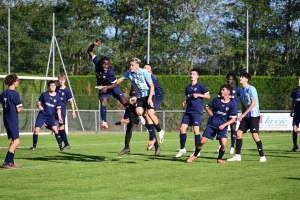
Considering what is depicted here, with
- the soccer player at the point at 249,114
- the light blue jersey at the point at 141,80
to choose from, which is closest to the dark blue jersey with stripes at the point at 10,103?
the light blue jersey at the point at 141,80

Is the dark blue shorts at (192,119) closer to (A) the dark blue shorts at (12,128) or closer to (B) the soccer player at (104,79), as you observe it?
(B) the soccer player at (104,79)

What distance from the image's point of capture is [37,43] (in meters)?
38.5

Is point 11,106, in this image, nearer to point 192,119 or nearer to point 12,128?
point 12,128

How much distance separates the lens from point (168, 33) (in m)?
41.6

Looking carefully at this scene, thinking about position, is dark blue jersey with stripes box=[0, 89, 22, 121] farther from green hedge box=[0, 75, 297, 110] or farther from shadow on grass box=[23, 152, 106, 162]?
green hedge box=[0, 75, 297, 110]

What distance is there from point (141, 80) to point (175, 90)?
2417 cm

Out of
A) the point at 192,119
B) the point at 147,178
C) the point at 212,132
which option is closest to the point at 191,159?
the point at 212,132

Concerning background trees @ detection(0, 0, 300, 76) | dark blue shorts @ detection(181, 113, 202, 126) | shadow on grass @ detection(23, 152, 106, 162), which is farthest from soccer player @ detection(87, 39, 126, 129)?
background trees @ detection(0, 0, 300, 76)

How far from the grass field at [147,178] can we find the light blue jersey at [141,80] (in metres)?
1.66

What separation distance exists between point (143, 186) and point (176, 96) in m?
27.7

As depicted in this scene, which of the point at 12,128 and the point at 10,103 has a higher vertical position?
the point at 10,103

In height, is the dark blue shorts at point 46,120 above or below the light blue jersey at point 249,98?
below

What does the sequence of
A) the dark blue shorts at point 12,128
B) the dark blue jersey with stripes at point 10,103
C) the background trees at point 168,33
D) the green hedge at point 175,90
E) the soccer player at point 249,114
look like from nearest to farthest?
the dark blue jersey with stripes at point 10,103
the dark blue shorts at point 12,128
the soccer player at point 249,114
the green hedge at point 175,90
the background trees at point 168,33

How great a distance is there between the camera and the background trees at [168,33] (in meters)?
39.9
